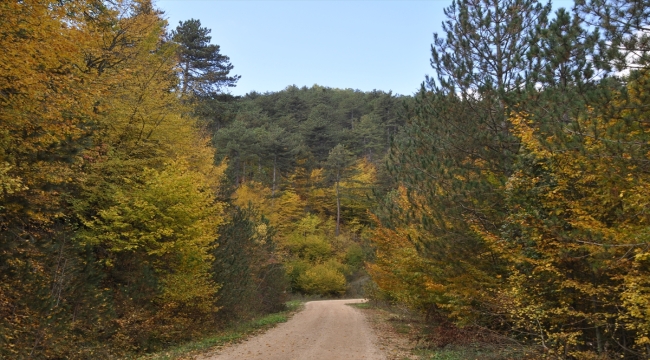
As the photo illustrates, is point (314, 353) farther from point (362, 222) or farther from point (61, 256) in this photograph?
point (362, 222)

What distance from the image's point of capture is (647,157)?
21.9 feet

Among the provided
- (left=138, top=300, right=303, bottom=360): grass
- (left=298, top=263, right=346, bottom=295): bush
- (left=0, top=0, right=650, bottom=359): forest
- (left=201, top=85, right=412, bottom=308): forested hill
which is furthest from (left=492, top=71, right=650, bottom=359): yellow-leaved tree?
(left=298, top=263, right=346, bottom=295): bush

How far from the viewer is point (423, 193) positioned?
12.6m

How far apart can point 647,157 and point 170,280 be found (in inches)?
543

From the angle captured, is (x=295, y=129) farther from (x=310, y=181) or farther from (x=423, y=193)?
(x=423, y=193)

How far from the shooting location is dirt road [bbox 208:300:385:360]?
11703 millimetres

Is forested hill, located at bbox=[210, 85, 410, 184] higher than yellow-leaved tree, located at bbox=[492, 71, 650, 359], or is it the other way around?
forested hill, located at bbox=[210, 85, 410, 184]

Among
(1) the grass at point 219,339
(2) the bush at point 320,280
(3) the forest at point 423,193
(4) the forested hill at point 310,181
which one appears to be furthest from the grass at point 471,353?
(2) the bush at point 320,280

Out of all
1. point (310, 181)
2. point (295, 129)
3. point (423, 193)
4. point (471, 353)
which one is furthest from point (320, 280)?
point (471, 353)

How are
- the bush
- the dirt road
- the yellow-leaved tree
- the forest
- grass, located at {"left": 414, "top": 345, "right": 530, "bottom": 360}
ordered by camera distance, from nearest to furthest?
the yellow-leaved tree, the forest, grass, located at {"left": 414, "top": 345, "right": 530, "bottom": 360}, the dirt road, the bush

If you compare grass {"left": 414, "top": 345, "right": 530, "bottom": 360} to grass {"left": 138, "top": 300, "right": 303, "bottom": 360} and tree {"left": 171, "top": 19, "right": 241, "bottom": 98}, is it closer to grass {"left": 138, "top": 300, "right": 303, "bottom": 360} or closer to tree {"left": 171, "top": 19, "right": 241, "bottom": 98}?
grass {"left": 138, "top": 300, "right": 303, "bottom": 360}

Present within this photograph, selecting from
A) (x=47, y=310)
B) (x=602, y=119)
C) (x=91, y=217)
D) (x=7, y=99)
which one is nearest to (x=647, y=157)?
(x=602, y=119)

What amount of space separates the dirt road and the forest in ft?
7.63

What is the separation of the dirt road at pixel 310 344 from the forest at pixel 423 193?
7.63ft
